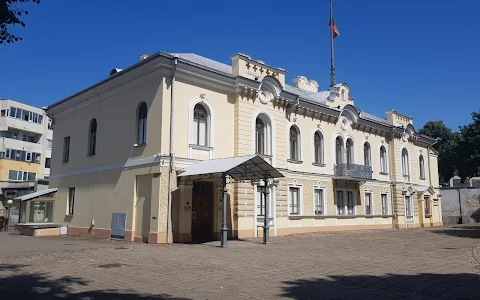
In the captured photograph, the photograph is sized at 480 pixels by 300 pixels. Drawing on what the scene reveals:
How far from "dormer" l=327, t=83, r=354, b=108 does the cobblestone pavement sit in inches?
569

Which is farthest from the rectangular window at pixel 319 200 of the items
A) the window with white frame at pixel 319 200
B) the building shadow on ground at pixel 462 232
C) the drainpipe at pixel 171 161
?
the drainpipe at pixel 171 161

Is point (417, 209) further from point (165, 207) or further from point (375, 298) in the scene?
point (375, 298)

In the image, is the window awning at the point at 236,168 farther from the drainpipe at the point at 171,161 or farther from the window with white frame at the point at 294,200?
the window with white frame at the point at 294,200

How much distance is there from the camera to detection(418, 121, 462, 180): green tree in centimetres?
5625

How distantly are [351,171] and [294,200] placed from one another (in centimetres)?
543

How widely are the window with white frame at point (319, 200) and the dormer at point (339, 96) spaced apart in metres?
5.82

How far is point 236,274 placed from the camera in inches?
390

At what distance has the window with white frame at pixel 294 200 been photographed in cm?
2412

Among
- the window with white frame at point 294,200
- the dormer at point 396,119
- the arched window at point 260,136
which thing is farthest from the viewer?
the dormer at point 396,119

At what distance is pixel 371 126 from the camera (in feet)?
101

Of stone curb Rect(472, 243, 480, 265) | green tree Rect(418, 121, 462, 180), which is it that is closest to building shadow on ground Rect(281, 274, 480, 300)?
stone curb Rect(472, 243, 480, 265)

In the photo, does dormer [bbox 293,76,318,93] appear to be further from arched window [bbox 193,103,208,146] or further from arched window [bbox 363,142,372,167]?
arched window [bbox 193,103,208,146]

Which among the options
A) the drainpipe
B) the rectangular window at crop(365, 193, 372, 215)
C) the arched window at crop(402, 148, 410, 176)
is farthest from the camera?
the arched window at crop(402, 148, 410, 176)

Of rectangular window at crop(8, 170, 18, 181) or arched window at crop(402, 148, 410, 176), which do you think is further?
rectangular window at crop(8, 170, 18, 181)
